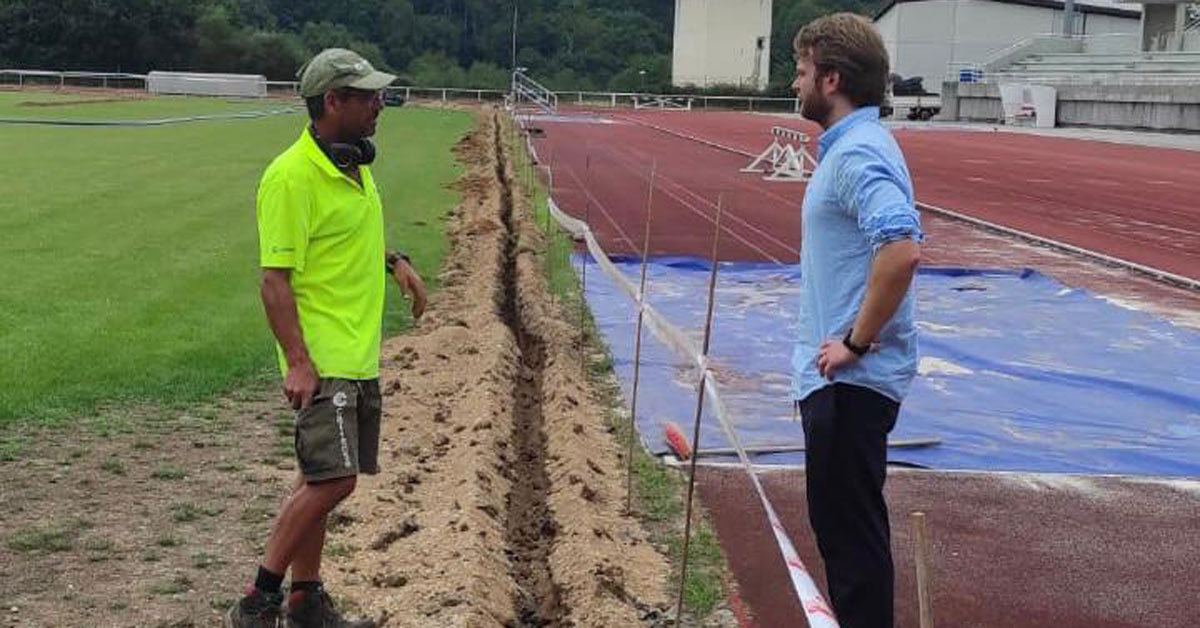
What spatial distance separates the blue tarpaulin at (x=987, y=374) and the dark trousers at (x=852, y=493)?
11.7ft

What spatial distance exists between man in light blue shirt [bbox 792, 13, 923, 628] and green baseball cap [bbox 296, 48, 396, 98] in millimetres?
1453

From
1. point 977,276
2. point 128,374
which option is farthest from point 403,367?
point 977,276

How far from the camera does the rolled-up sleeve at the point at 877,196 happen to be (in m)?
3.75

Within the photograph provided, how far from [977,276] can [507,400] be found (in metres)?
7.47

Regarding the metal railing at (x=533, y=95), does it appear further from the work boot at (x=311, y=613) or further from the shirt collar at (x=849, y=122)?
the shirt collar at (x=849, y=122)

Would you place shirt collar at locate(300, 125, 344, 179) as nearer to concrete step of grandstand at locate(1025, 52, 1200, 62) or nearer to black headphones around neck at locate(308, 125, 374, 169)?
black headphones around neck at locate(308, 125, 374, 169)

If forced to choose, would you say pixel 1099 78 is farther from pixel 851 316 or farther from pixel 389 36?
pixel 389 36

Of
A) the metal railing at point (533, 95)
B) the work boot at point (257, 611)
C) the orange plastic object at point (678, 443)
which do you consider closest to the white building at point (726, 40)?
the metal railing at point (533, 95)

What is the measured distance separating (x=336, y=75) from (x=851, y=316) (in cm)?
189

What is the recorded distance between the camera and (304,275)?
4523 mm

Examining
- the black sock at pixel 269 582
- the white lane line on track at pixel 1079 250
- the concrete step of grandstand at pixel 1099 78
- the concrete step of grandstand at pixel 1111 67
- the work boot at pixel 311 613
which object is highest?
the concrete step of grandstand at pixel 1111 67

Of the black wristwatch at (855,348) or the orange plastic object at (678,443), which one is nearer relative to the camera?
the black wristwatch at (855,348)

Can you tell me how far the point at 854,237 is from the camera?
394 cm

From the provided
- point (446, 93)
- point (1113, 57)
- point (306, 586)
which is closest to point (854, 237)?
point (306, 586)
